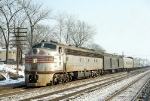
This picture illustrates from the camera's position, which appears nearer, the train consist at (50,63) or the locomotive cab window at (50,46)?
the train consist at (50,63)

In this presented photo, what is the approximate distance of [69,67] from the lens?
64.0 ft

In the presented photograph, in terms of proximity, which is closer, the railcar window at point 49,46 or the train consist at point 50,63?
the train consist at point 50,63

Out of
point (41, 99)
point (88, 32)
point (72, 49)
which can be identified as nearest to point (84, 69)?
point (72, 49)

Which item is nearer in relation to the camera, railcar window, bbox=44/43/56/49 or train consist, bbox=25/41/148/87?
train consist, bbox=25/41/148/87

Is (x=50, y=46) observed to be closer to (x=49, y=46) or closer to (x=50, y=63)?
(x=49, y=46)

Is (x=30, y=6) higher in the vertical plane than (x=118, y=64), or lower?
higher


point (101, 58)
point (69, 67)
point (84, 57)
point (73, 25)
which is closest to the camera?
point (69, 67)

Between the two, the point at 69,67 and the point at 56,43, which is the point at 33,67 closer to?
the point at 56,43

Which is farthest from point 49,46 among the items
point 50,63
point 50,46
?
point 50,63

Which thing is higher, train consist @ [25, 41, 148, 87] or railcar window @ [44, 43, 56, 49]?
railcar window @ [44, 43, 56, 49]

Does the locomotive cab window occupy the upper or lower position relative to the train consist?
upper

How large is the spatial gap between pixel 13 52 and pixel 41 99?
324 feet

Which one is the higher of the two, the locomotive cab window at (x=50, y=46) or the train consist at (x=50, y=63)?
the locomotive cab window at (x=50, y=46)

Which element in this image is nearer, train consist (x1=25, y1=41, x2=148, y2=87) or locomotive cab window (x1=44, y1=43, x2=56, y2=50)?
train consist (x1=25, y1=41, x2=148, y2=87)
